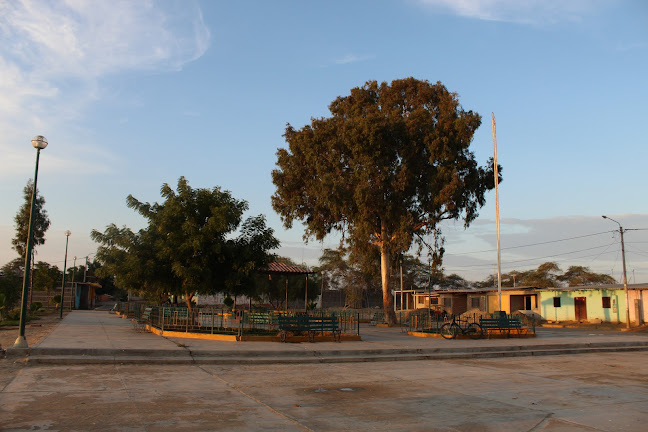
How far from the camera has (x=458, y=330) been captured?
22.1m

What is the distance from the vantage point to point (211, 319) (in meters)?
18.7

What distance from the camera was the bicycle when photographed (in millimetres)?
21953

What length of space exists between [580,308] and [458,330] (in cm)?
2596

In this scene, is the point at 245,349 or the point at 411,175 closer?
the point at 245,349

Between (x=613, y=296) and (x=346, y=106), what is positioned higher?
(x=346, y=106)

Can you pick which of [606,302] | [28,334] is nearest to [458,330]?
[28,334]

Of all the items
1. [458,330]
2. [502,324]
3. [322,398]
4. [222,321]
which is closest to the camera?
[322,398]

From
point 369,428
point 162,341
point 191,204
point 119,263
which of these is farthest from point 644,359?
point 119,263

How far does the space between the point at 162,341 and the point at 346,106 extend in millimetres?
23634

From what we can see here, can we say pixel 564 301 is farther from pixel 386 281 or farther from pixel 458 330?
pixel 458 330

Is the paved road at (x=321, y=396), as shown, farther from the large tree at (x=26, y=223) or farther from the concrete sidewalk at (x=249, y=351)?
the large tree at (x=26, y=223)

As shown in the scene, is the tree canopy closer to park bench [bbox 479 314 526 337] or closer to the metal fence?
the metal fence

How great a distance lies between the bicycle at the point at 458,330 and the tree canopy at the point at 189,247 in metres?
8.11

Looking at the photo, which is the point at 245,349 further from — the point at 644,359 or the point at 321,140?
the point at 321,140
